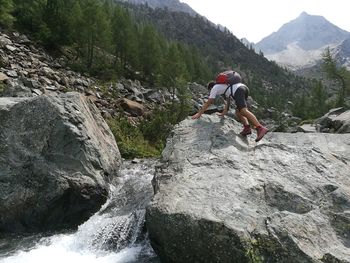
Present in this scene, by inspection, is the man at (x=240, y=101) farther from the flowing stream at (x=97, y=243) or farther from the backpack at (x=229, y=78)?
the flowing stream at (x=97, y=243)

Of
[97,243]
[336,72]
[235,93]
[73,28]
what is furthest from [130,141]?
[336,72]

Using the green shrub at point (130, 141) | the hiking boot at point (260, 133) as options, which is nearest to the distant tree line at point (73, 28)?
the green shrub at point (130, 141)

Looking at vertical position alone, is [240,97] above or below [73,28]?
above

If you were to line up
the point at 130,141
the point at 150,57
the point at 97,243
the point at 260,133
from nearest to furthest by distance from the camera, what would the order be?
the point at 97,243
the point at 260,133
the point at 130,141
the point at 150,57

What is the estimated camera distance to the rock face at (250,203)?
8805 mm

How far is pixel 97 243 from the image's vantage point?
43.1 ft

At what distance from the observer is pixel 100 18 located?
A: 2189 inches

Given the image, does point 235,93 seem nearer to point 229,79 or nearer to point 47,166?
point 229,79

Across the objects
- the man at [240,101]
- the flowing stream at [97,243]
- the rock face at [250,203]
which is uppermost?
the man at [240,101]

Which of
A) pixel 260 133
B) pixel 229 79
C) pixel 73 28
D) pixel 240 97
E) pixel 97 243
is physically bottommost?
pixel 97 243

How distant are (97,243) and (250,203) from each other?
19.0 ft

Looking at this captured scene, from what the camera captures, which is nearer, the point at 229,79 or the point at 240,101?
the point at 240,101

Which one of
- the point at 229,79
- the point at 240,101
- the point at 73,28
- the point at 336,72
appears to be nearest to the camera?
the point at 240,101

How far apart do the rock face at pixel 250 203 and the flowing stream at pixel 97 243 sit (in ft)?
7.83
